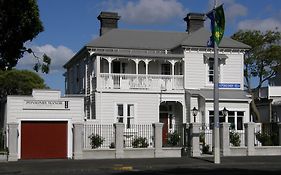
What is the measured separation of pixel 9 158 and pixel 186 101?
47.7ft

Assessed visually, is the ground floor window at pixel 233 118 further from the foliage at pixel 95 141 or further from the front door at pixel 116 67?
Answer: the foliage at pixel 95 141

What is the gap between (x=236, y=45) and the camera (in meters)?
40.7

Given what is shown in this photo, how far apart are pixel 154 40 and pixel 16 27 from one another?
22587 millimetres

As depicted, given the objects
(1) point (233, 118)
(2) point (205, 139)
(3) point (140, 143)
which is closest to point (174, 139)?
(2) point (205, 139)

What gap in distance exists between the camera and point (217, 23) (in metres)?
26.8

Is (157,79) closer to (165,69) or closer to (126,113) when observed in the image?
(165,69)

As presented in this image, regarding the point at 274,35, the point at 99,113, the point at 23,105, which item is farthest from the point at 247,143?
the point at 274,35

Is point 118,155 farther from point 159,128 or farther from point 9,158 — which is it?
point 9,158

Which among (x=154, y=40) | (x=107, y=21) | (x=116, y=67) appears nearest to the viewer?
(x=116, y=67)

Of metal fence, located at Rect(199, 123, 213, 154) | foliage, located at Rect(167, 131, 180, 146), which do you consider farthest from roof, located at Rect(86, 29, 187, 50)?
foliage, located at Rect(167, 131, 180, 146)

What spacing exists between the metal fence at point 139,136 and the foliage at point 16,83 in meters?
35.0

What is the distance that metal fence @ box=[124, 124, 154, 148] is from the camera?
32.2 metres

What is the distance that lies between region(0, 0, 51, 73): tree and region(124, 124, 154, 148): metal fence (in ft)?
37.3

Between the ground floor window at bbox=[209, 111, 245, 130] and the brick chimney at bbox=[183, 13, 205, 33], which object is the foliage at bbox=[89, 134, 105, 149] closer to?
the ground floor window at bbox=[209, 111, 245, 130]
